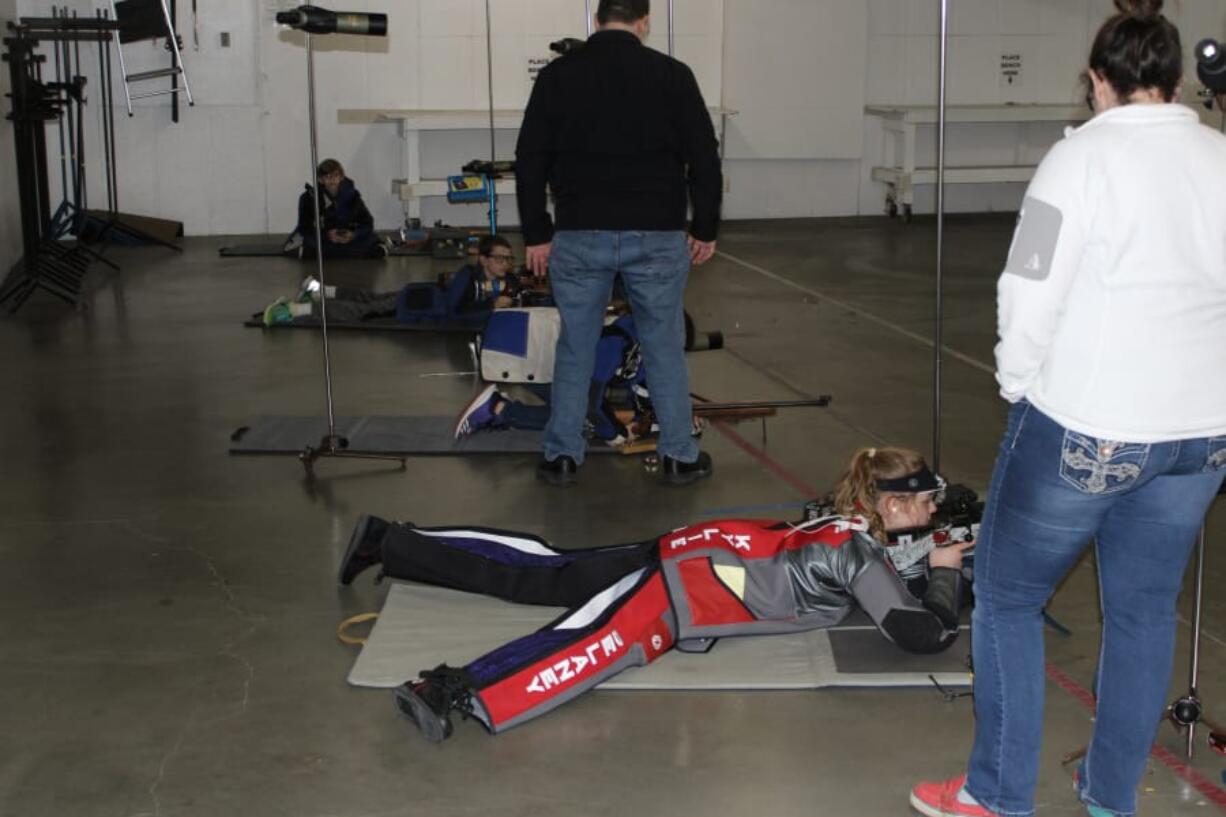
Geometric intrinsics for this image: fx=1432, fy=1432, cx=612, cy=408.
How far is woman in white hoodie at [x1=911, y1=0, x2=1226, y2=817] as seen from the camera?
7.63 ft

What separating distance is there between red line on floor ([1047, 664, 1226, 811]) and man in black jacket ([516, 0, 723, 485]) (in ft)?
7.00

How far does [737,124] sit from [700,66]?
687 mm

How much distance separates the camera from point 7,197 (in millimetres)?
11109

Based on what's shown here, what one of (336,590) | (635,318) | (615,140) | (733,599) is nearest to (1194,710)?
(733,599)

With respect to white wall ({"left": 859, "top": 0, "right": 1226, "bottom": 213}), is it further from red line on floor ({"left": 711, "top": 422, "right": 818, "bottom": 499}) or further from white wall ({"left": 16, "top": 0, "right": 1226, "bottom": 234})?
red line on floor ({"left": 711, "top": 422, "right": 818, "bottom": 499})

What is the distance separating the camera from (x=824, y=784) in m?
3.09

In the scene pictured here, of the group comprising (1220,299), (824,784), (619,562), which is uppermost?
(1220,299)

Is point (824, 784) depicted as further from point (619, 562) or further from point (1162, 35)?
point (1162, 35)

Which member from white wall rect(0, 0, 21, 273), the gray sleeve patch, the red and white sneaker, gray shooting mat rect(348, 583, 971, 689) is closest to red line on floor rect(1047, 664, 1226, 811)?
gray shooting mat rect(348, 583, 971, 689)

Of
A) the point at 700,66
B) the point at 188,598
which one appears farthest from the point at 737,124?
the point at 188,598

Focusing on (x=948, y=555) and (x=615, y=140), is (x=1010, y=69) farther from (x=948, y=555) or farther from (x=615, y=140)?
(x=948, y=555)

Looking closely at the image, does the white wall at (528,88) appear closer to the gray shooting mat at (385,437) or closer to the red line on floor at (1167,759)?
the gray shooting mat at (385,437)

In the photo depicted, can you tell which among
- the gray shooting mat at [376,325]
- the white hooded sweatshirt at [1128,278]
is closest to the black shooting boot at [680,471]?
the white hooded sweatshirt at [1128,278]

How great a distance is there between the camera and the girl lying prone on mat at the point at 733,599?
10.9ft
